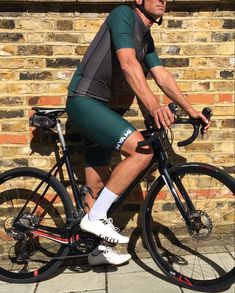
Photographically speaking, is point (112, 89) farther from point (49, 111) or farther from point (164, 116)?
point (164, 116)

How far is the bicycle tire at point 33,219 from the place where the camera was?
3488 mm

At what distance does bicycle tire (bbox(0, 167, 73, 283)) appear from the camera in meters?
3.49

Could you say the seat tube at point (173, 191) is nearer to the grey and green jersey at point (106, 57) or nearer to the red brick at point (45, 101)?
the grey and green jersey at point (106, 57)

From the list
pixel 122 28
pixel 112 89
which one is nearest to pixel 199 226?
pixel 112 89

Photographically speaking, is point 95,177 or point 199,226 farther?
point 95,177

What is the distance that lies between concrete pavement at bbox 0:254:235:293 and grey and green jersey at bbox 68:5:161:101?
1370 mm

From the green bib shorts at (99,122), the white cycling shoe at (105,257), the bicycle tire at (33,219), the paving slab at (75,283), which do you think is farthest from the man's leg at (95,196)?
the green bib shorts at (99,122)

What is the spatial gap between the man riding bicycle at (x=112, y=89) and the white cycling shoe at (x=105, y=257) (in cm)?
2

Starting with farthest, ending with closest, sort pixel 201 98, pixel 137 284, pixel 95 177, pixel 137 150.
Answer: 1. pixel 201 98
2. pixel 95 177
3. pixel 137 284
4. pixel 137 150

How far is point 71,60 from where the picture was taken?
3.62 metres

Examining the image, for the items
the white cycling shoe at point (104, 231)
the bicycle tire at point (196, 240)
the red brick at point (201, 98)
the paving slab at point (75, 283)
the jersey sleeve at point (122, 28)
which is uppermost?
the jersey sleeve at point (122, 28)

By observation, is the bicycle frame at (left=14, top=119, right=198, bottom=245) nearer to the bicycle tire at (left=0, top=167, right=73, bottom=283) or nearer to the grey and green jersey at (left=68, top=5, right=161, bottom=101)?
the bicycle tire at (left=0, top=167, right=73, bottom=283)

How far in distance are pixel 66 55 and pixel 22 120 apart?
2.07ft

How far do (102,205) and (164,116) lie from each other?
2.60 feet
